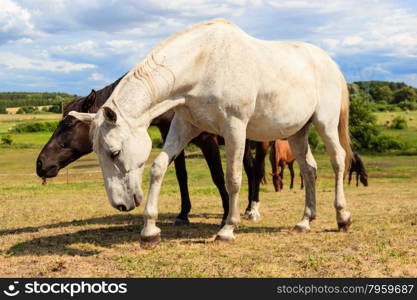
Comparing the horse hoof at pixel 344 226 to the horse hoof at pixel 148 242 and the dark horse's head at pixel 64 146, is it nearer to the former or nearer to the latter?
the horse hoof at pixel 148 242

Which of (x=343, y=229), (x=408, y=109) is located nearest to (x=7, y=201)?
(x=343, y=229)

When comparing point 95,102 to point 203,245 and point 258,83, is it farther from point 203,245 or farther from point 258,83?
point 203,245

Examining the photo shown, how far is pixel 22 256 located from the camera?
5371mm

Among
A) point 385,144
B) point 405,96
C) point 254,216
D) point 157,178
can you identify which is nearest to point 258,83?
point 157,178

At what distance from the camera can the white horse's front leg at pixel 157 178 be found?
560 cm

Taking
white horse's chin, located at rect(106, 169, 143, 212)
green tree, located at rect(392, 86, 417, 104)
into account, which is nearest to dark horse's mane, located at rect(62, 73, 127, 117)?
white horse's chin, located at rect(106, 169, 143, 212)

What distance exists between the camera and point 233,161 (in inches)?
229

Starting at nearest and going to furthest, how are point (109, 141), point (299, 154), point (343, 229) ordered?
point (109, 141)
point (343, 229)
point (299, 154)

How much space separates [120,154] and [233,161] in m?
1.50

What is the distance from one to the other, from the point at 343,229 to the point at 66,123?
4453 mm

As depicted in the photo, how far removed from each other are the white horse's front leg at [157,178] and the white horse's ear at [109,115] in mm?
996

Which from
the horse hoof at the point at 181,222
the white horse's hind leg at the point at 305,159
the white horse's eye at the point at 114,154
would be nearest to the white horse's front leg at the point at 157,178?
the white horse's eye at the point at 114,154

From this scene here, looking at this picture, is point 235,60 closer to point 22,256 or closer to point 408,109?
point 22,256

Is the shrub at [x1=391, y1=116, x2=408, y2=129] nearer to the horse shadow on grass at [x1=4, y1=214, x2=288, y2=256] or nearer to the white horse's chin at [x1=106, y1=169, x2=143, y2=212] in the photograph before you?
the horse shadow on grass at [x1=4, y1=214, x2=288, y2=256]
